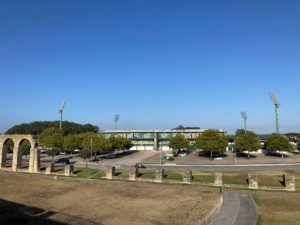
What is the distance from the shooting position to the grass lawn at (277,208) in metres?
27.4

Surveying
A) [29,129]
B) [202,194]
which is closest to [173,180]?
[202,194]

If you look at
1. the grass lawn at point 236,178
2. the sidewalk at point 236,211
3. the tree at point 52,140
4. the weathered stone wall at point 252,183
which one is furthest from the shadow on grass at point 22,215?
the tree at point 52,140

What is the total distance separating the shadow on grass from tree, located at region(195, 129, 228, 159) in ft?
191

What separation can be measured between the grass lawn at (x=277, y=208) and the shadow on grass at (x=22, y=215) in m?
18.8

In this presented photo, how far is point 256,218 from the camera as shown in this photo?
91.3ft

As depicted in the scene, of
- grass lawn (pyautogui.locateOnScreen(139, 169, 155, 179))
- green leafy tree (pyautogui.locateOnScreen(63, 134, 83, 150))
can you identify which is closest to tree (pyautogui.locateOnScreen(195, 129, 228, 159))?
grass lawn (pyautogui.locateOnScreen(139, 169, 155, 179))

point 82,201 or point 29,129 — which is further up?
point 29,129

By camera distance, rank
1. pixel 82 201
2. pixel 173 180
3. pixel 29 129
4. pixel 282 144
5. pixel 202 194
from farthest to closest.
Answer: pixel 29 129, pixel 282 144, pixel 173 180, pixel 202 194, pixel 82 201

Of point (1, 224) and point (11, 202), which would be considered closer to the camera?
point (1, 224)

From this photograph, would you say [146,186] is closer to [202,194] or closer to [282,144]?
[202,194]

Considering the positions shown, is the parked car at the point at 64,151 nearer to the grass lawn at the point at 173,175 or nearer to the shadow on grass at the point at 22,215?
the grass lawn at the point at 173,175

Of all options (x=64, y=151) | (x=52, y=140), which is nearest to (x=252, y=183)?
(x=52, y=140)

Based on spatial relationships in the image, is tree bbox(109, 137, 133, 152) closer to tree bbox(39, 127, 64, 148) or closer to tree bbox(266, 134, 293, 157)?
tree bbox(39, 127, 64, 148)

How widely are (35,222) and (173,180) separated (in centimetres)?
2656
